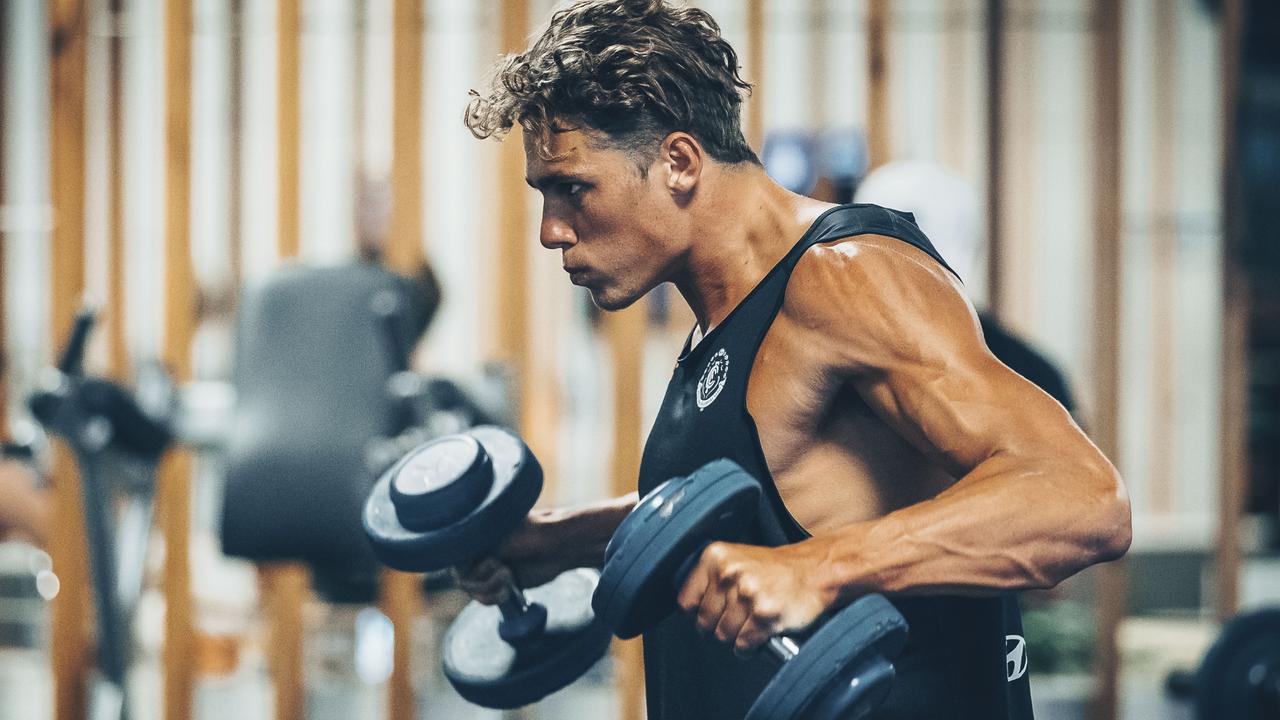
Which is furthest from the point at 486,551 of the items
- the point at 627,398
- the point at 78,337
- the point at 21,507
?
the point at 21,507

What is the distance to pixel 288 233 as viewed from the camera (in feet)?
11.3

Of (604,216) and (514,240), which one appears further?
(514,240)

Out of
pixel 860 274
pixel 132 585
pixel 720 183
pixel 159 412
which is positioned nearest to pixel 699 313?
pixel 720 183

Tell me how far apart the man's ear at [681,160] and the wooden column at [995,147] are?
2.41 meters

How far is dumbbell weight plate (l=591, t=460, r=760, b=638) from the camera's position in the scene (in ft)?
3.61

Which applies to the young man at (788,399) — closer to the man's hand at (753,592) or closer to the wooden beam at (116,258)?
the man's hand at (753,592)

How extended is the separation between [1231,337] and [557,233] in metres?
2.71

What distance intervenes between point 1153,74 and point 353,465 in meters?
3.81

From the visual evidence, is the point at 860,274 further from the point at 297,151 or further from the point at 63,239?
the point at 63,239

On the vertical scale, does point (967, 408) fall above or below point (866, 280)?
below

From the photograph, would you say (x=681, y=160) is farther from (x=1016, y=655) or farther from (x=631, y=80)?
(x=1016, y=655)

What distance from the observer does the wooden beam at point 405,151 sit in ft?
11.2

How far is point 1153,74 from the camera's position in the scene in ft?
16.9

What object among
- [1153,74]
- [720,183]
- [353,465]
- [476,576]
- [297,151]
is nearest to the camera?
[720,183]
